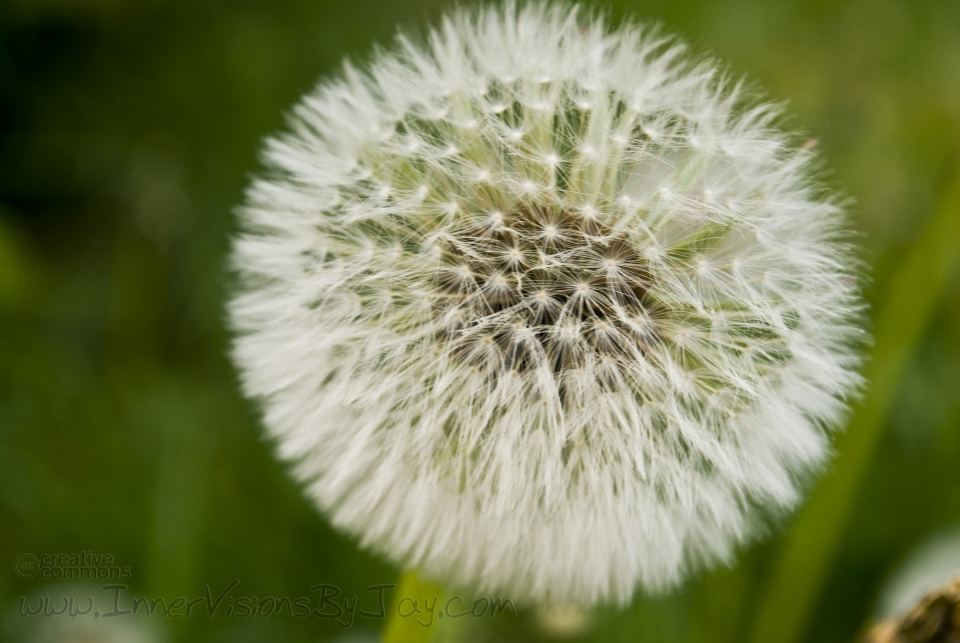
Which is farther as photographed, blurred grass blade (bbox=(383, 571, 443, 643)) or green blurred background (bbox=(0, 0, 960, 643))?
green blurred background (bbox=(0, 0, 960, 643))

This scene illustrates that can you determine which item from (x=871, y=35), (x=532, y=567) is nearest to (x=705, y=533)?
(x=532, y=567)

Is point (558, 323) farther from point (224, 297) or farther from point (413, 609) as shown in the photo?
point (224, 297)

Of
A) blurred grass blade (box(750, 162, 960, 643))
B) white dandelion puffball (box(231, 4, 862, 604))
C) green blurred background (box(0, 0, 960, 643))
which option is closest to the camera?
white dandelion puffball (box(231, 4, 862, 604))

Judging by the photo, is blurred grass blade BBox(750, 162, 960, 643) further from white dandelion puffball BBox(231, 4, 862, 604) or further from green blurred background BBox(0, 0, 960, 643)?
white dandelion puffball BBox(231, 4, 862, 604)

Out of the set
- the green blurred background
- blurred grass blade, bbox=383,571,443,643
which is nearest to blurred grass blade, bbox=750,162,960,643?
the green blurred background

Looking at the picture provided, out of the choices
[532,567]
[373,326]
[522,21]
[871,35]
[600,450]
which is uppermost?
[871,35]

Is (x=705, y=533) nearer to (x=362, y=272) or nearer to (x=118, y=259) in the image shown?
(x=362, y=272)

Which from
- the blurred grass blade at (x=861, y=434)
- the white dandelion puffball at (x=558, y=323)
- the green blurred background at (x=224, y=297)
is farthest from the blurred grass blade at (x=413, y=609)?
the blurred grass blade at (x=861, y=434)
